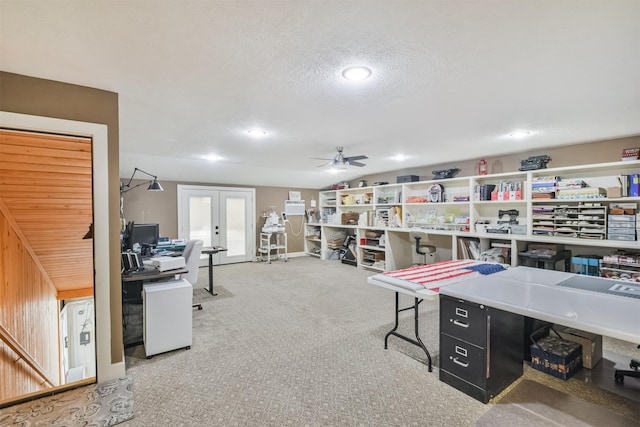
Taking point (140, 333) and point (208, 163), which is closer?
point (140, 333)

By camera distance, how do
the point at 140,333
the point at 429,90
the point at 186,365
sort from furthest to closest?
the point at 140,333 → the point at 186,365 → the point at 429,90

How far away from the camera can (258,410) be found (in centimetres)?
187

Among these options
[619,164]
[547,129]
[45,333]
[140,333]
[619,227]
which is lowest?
[45,333]

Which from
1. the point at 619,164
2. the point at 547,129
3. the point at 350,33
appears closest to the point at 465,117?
the point at 547,129

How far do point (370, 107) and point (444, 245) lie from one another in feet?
12.9

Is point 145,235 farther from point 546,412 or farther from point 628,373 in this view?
point 628,373

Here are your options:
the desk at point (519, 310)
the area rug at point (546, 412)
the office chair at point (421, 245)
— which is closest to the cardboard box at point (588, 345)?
the desk at point (519, 310)

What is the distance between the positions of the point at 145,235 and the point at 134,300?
87 cm

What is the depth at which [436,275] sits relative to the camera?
2.56m

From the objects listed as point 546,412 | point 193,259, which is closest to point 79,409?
point 193,259

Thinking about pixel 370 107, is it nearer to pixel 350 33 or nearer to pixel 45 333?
pixel 350 33

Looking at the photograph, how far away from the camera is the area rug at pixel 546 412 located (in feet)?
5.78

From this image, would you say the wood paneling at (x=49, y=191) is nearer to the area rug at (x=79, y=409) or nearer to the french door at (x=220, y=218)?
the area rug at (x=79, y=409)

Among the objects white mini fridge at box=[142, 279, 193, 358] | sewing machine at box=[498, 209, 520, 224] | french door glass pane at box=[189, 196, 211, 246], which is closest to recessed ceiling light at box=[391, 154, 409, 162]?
sewing machine at box=[498, 209, 520, 224]
